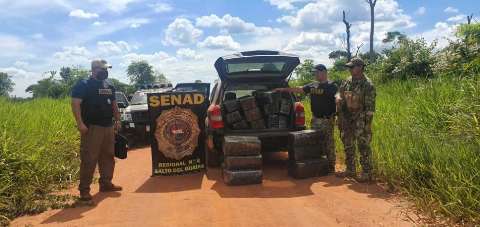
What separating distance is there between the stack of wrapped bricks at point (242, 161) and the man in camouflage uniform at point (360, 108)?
145cm

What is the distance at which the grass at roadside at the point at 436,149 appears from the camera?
4715 mm

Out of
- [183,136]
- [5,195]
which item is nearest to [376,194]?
[183,136]

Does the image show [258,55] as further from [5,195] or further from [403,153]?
[5,195]

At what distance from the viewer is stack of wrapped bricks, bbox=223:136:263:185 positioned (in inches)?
267

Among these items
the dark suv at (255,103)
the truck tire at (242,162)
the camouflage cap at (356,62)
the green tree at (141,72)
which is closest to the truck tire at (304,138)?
the dark suv at (255,103)

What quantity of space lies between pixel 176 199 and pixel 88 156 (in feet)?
4.67

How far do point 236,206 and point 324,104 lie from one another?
2.67 metres

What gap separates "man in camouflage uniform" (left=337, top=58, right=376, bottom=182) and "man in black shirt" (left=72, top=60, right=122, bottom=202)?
352 centimetres

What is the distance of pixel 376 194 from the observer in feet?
19.7

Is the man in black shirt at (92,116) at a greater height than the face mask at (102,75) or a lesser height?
lesser

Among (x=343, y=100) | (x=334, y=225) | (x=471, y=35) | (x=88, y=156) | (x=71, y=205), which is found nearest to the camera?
(x=334, y=225)

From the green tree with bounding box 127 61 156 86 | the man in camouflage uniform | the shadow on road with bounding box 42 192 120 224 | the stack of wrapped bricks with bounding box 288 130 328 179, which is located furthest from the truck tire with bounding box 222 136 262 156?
the green tree with bounding box 127 61 156 86

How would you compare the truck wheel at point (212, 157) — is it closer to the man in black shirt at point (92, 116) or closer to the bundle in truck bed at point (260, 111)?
the bundle in truck bed at point (260, 111)

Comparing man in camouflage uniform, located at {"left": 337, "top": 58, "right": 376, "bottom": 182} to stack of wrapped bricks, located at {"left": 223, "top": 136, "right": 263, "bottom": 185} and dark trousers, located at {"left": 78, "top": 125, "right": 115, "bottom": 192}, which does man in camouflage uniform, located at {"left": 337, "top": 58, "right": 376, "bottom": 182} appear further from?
dark trousers, located at {"left": 78, "top": 125, "right": 115, "bottom": 192}
